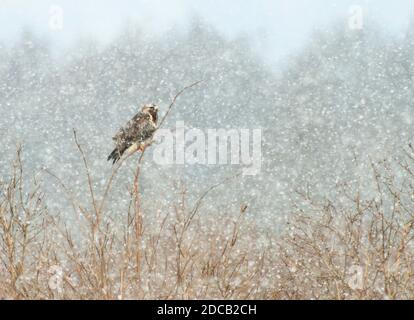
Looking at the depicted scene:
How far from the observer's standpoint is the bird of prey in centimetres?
679

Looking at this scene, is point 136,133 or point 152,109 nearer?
point 136,133

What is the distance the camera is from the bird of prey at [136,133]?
22.3ft

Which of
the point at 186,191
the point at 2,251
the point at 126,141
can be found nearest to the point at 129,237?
the point at 186,191

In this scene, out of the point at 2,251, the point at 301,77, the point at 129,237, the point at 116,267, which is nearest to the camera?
the point at 129,237

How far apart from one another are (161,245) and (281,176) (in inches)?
1427

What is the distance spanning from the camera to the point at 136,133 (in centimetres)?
695

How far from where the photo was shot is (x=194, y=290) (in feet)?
13.8

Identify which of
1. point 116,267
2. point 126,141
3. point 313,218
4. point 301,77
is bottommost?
point 116,267

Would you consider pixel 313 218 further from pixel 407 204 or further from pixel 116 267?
pixel 116 267

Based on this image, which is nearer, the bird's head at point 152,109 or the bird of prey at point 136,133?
the bird of prey at point 136,133

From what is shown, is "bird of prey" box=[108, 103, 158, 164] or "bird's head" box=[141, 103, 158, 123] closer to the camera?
"bird of prey" box=[108, 103, 158, 164]

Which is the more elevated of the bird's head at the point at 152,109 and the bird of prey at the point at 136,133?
the bird's head at the point at 152,109

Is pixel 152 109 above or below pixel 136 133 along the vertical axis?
above

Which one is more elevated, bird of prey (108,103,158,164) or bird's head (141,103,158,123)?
bird's head (141,103,158,123)
